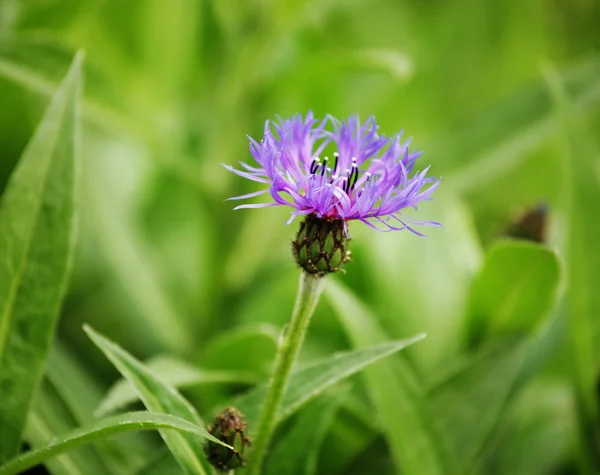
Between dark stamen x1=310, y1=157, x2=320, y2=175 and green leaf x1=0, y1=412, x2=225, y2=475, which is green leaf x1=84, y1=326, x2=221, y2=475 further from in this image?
dark stamen x1=310, y1=157, x2=320, y2=175

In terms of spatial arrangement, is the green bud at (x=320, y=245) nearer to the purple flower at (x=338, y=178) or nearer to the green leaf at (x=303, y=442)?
the purple flower at (x=338, y=178)

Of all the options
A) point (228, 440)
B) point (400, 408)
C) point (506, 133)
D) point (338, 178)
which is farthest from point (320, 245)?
point (506, 133)

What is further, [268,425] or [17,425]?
[17,425]

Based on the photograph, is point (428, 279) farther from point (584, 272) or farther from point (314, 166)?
point (314, 166)

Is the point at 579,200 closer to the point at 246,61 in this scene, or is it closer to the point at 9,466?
the point at 246,61

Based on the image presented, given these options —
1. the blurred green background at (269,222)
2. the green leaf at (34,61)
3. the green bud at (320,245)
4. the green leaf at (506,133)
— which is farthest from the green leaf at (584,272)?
the green leaf at (34,61)

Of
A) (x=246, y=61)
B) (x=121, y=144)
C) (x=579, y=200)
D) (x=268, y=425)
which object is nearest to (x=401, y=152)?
(x=268, y=425)
